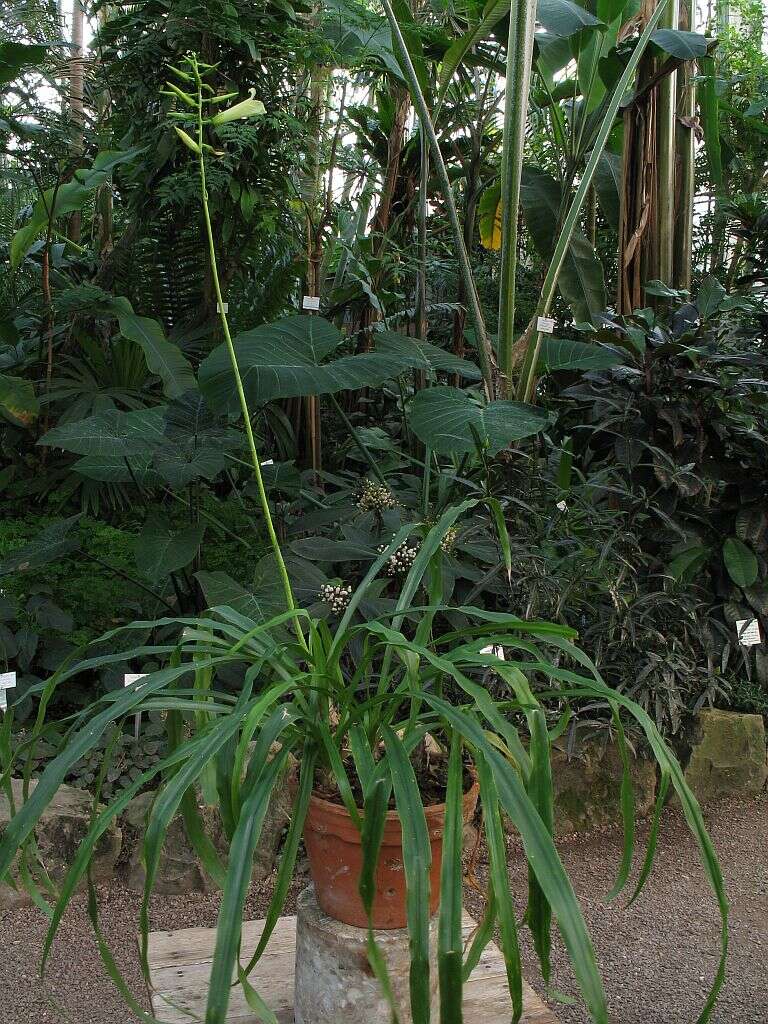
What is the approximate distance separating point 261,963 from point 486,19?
2595 millimetres

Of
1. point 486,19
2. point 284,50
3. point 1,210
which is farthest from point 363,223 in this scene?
point 1,210

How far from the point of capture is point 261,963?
1.33 metres

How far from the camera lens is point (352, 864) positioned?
1081 mm

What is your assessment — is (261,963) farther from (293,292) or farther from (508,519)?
(293,292)

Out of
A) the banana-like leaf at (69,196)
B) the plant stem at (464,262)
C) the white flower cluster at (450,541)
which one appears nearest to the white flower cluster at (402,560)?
the white flower cluster at (450,541)

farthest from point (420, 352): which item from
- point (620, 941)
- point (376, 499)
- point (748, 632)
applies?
point (620, 941)

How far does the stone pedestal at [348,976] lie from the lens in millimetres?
1065

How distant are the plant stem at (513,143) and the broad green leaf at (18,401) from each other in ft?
4.36

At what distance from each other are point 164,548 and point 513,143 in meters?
1.35

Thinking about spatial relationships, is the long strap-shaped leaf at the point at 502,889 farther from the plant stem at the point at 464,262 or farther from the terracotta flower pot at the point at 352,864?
the plant stem at the point at 464,262

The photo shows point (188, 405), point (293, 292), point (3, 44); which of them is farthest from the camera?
point (293, 292)

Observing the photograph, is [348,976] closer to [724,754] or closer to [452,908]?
[452,908]

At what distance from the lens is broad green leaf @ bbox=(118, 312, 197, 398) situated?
273 centimetres

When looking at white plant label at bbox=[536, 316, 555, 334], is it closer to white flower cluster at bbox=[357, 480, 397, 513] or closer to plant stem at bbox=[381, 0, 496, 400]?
plant stem at bbox=[381, 0, 496, 400]
